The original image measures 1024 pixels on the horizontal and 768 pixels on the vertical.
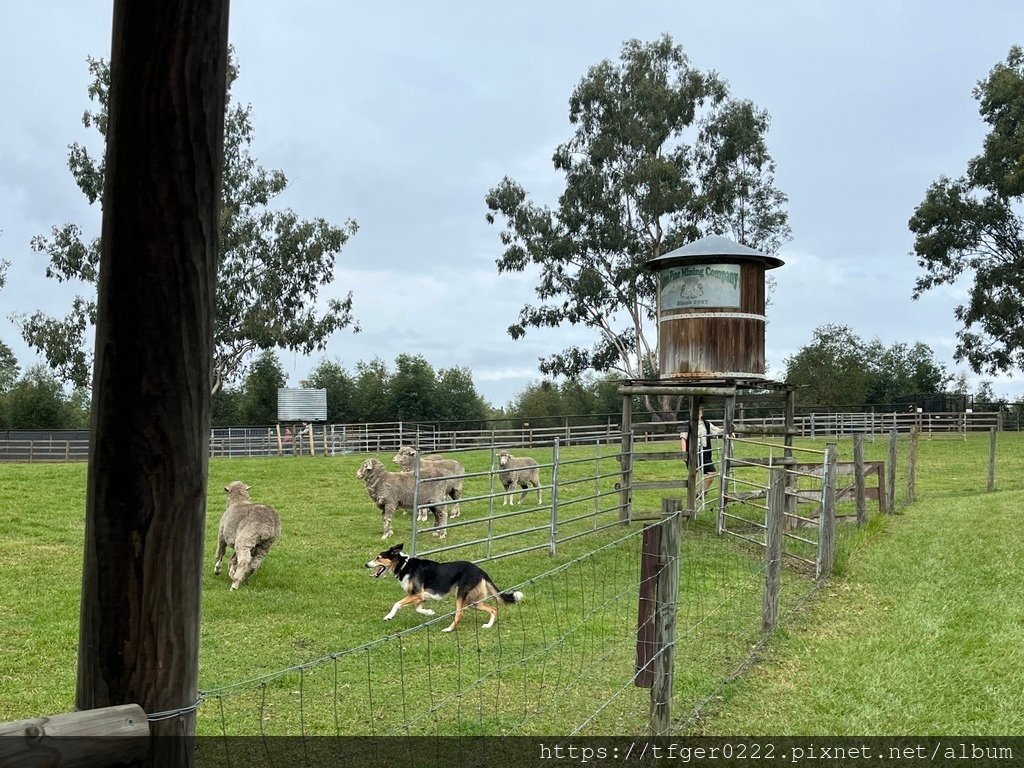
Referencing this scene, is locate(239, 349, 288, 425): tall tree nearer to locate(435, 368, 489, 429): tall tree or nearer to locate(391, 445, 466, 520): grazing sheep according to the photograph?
locate(435, 368, 489, 429): tall tree

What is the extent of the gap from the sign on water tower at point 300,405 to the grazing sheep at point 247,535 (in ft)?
119

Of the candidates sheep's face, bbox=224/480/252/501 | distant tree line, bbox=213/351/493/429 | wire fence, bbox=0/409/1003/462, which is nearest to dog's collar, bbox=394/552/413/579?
sheep's face, bbox=224/480/252/501

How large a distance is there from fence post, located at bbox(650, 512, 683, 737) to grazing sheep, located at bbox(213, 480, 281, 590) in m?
7.33

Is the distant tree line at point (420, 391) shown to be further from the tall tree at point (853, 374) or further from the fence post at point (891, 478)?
the fence post at point (891, 478)

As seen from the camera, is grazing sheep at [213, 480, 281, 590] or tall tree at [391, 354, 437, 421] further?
tall tree at [391, 354, 437, 421]

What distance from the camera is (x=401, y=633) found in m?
4.86

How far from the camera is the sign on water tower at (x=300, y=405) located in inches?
1887

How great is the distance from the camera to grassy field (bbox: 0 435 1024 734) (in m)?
6.98

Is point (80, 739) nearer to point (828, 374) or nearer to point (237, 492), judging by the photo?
point (237, 492)

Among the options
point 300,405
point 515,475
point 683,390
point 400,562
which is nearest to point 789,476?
point 683,390

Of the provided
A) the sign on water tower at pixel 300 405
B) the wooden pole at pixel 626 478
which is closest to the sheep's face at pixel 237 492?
the wooden pole at pixel 626 478

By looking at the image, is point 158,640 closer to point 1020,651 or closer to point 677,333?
point 1020,651

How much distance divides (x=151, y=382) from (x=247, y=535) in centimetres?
988

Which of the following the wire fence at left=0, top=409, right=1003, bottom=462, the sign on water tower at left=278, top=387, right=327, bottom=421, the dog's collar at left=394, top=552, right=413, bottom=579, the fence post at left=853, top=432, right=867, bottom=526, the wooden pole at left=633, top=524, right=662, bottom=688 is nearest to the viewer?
the wooden pole at left=633, top=524, right=662, bottom=688
